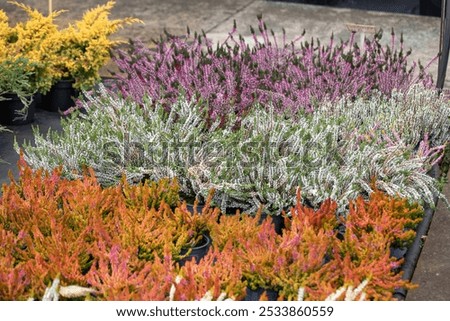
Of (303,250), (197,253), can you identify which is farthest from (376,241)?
(197,253)

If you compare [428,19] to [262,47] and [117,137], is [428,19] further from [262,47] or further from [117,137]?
[117,137]

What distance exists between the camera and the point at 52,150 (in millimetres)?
5867

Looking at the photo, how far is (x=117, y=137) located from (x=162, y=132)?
0.30m

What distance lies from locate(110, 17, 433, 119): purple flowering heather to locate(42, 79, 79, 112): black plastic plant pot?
119 centimetres

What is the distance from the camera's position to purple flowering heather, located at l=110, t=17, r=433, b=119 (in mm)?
6812

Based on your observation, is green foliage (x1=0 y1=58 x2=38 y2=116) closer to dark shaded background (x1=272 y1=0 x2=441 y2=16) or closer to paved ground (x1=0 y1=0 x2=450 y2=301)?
paved ground (x1=0 y1=0 x2=450 y2=301)

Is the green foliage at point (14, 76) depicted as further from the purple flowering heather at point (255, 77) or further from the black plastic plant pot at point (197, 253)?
the black plastic plant pot at point (197, 253)

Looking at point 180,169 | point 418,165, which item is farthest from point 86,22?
point 418,165

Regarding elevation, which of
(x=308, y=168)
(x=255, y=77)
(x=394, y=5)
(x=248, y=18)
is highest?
(x=255, y=77)

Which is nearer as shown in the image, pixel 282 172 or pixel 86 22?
pixel 282 172

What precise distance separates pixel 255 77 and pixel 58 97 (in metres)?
2.44

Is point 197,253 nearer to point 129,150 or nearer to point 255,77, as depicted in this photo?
point 129,150

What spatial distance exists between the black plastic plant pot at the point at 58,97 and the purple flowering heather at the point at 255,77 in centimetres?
119

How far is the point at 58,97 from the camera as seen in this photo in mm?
8742
